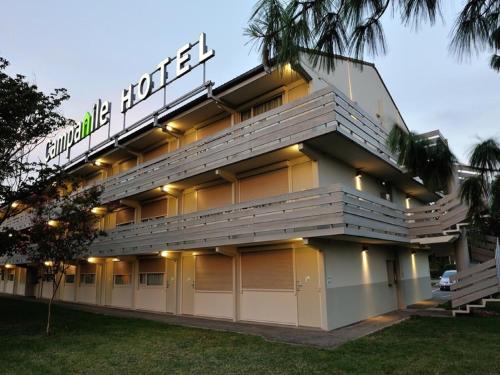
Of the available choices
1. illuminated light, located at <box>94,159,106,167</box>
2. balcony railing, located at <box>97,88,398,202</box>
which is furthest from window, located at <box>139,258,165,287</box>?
illuminated light, located at <box>94,159,106,167</box>

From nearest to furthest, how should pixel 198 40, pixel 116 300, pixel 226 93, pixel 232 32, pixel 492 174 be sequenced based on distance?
pixel 232 32, pixel 492 174, pixel 226 93, pixel 198 40, pixel 116 300

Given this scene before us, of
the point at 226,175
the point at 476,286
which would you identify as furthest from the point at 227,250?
the point at 476,286

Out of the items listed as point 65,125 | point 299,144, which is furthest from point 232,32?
point 65,125

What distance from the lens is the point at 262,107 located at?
1602cm

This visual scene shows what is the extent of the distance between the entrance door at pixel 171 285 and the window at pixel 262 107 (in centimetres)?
783

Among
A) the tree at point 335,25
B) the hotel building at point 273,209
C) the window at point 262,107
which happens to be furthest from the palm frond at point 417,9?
the window at point 262,107

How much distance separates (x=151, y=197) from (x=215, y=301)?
7.26m

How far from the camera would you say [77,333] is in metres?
13.1

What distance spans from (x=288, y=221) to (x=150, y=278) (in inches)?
415

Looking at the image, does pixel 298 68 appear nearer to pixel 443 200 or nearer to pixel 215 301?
pixel 443 200

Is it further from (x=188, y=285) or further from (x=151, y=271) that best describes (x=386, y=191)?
(x=151, y=271)

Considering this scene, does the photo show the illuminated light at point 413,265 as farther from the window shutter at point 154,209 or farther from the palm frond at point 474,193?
the palm frond at point 474,193

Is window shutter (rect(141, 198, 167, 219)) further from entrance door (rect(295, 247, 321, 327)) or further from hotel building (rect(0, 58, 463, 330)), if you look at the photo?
entrance door (rect(295, 247, 321, 327))

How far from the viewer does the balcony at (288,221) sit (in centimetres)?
1163
